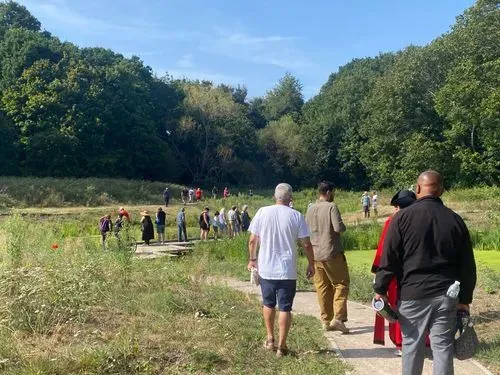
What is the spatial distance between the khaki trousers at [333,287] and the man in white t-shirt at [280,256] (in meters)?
1.22

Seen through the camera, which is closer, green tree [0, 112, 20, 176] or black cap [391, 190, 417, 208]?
black cap [391, 190, 417, 208]

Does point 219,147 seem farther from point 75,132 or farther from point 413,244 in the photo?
point 413,244

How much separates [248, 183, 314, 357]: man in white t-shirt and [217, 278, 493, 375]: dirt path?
Result: 0.75 meters

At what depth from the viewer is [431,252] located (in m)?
4.10

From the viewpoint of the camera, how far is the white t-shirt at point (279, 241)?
5.71 metres

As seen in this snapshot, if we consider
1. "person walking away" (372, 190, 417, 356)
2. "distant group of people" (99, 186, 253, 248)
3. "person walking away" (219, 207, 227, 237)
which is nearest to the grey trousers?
"person walking away" (372, 190, 417, 356)

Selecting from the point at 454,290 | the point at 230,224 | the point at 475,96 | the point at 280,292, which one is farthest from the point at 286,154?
the point at 454,290

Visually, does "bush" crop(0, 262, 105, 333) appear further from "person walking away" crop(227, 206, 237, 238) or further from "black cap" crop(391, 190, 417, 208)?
"person walking away" crop(227, 206, 237, 238)

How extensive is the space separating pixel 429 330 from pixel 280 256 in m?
1.84

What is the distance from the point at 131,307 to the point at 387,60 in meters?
75.3

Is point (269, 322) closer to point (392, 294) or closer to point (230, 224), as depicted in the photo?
point (392, 294)

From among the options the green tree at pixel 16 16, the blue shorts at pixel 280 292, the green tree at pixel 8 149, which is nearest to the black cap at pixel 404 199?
the blue shorts at pixel 280 292

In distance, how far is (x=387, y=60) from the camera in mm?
77438

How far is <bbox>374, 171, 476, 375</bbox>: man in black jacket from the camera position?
4.09 m
